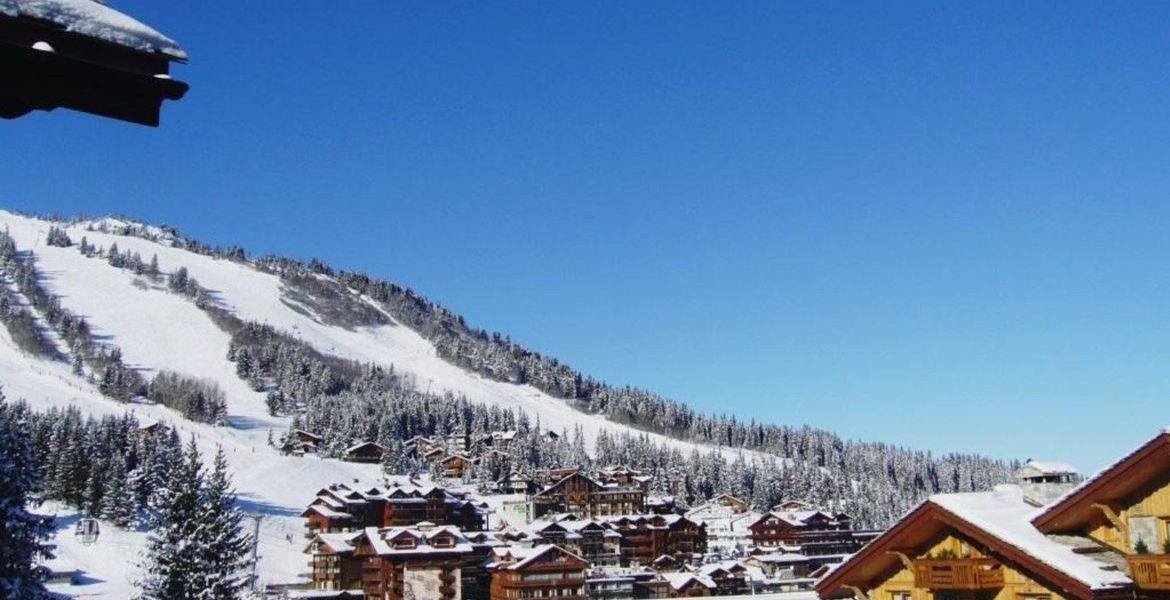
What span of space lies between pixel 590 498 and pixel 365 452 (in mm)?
40310

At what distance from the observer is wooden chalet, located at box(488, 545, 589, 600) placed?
74.6 meters

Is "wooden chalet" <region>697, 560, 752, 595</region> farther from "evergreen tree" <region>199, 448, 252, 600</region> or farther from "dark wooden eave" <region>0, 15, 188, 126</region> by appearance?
"dark wooden eave" <region>0, 15, 188, 126</region>

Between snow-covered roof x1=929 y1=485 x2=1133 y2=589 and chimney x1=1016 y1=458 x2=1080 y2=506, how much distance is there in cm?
26

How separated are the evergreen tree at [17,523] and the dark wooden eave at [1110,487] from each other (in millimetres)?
29833

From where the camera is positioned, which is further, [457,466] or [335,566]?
[457,466]

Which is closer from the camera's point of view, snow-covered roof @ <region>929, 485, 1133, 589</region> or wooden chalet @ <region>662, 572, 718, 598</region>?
snow-covered roof @ <region>929, 485, 1133, 589</region>

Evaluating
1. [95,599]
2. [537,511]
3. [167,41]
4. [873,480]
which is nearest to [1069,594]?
[167,41]

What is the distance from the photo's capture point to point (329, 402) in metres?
183

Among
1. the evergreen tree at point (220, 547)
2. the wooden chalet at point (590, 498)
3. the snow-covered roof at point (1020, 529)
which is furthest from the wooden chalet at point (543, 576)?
the snow-covered roof at point (1020, 529)

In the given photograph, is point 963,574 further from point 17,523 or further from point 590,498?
point 590,498

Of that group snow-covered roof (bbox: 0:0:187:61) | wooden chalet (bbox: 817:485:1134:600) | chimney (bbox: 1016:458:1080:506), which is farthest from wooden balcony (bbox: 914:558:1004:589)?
snow-covered roof (bbox: 0:0:187:61)

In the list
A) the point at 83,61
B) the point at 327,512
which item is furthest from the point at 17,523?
the point at 327,512

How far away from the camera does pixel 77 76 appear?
15.5ft

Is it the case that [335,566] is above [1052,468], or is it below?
below
